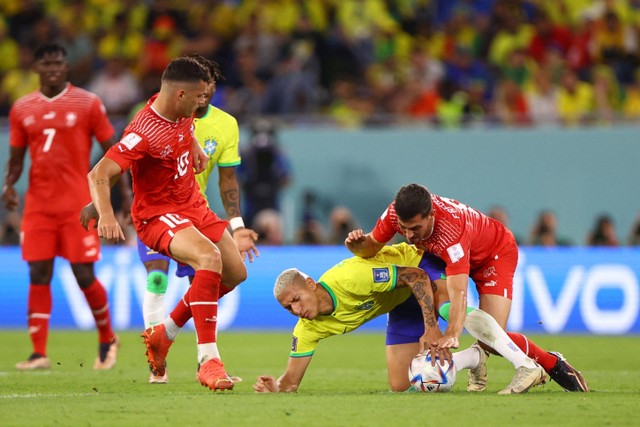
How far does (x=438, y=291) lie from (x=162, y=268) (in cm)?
242

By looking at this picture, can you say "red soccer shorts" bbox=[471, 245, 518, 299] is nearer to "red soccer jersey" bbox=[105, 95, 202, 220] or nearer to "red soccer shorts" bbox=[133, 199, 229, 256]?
"red soccer shorts" bbox=[133, 199, 229, 256]

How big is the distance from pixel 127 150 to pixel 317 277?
7.77 m

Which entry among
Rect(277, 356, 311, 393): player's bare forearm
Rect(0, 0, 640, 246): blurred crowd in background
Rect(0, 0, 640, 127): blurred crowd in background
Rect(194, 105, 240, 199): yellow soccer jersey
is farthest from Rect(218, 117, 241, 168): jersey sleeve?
Rect(0, 0, 640, 127): blurred crowd in background

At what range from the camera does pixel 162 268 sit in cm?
997

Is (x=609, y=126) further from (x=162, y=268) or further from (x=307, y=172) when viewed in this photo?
(x=162, y=268)

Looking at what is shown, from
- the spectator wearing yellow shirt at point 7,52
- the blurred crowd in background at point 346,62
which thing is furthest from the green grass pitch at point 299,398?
the spectator wearing yellow shirt at point 7,52

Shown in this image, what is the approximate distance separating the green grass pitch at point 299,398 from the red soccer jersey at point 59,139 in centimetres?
160

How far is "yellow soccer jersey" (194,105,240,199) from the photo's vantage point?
9.93m

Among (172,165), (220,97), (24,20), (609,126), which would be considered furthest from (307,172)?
(172,165)

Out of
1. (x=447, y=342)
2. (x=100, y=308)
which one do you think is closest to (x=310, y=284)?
(x=447, y=342)

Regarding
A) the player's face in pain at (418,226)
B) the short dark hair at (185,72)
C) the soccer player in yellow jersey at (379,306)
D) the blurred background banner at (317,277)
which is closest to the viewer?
the player's face in pain at (418,226)

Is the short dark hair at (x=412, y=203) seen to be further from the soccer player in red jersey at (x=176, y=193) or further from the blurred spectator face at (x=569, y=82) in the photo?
the blurred spectator face at (x=569, y=82)

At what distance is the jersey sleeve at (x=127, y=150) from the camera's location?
8133 millimetres

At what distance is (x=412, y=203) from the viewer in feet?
26.7
